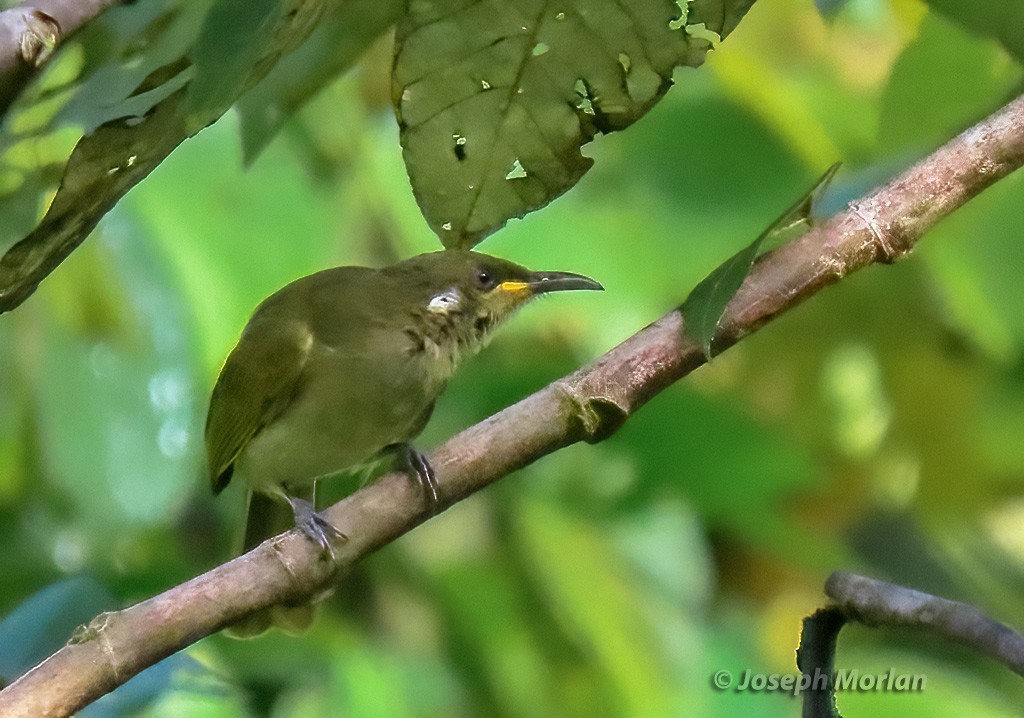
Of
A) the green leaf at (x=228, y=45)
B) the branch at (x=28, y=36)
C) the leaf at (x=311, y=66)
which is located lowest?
the leaf at (x=311, y=66)

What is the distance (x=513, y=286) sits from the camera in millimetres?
2129

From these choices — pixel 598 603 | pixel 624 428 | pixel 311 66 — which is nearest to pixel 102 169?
pixel 311 66

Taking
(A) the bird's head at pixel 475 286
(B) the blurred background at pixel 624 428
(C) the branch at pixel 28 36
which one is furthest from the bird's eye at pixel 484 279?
(C) the branch at pixel 28 36

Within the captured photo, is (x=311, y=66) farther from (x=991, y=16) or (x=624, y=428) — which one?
(x=624, y=428)

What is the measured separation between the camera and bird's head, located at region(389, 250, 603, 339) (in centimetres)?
210

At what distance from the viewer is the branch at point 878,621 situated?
2.93ft

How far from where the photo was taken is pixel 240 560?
1.08 meters

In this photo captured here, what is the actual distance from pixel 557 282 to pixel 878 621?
4.03ft

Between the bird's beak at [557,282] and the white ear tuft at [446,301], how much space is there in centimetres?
12

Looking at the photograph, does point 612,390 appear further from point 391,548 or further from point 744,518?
point 391,548

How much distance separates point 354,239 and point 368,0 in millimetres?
1253

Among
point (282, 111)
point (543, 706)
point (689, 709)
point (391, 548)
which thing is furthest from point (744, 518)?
point (282, 111)

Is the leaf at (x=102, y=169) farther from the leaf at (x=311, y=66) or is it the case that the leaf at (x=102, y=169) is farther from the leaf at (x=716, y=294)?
the leaf at (x=716, y=294)

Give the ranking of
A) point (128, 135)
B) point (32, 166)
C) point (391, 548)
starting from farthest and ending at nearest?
1. point (391, 548)
2. point (32, 166)
3. point (128, 135)
